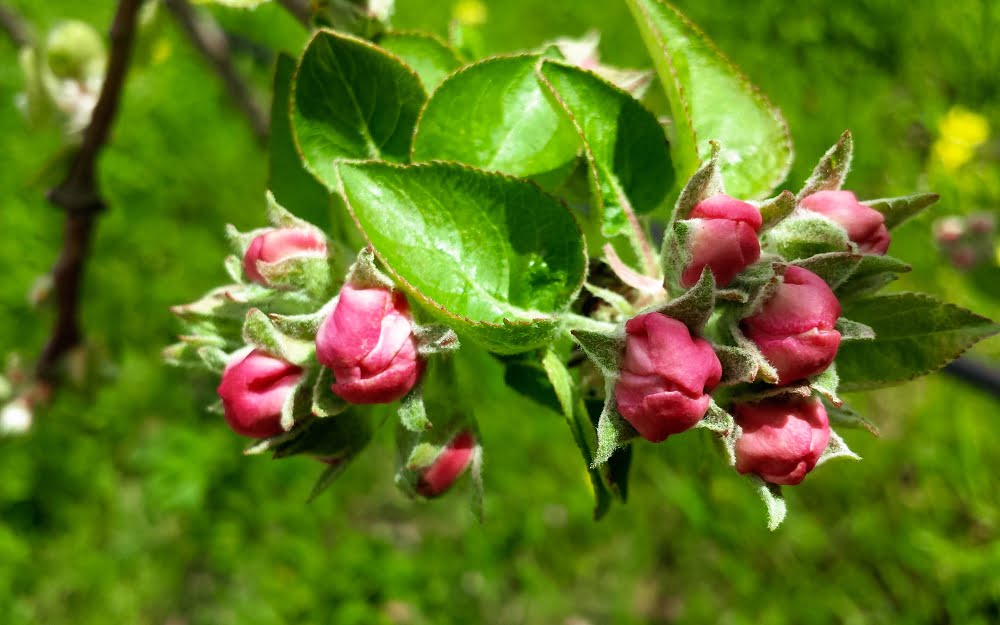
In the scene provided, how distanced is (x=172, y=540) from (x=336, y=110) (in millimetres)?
1937

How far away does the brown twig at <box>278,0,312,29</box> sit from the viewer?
0.82 metres

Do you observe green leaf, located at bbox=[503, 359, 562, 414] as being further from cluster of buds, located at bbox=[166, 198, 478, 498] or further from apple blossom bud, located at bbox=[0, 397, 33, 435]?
apple blossom bud, located at bbox=[0, 397, 33, 435]

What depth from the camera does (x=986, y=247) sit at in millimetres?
1653

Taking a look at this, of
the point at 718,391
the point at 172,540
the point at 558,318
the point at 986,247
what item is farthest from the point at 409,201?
the point at 172,540

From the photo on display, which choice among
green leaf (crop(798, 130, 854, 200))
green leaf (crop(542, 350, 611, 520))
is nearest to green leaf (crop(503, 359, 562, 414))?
green leaf (crop(542, 350, 611, 520))

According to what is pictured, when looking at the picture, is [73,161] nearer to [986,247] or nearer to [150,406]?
[150,406]

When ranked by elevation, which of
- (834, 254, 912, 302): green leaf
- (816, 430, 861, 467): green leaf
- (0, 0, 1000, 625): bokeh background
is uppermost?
(834, 254, 912, 302): green leaf

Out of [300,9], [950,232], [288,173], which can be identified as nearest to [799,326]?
[288,173]

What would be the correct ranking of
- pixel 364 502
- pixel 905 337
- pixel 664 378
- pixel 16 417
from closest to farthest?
pixel 664 378 → pixel 905 337 → pixel 16 417 → pixel 364 502

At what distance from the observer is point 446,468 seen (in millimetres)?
630

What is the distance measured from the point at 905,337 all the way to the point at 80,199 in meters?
1.03

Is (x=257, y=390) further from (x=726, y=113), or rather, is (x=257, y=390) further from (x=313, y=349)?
(x=726, y=113)

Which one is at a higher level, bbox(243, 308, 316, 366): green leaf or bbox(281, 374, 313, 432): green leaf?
bbox(243, 308, 316, 366): green leaf

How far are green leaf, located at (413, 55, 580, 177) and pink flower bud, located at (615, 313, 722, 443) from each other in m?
0.20
